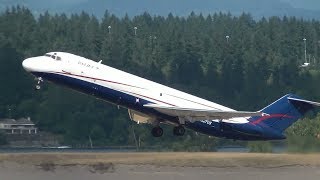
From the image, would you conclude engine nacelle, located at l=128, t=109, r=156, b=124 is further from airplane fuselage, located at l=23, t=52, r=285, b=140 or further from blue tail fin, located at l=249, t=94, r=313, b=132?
blue tail fin, located at l=249, t=94, r=313, b=132

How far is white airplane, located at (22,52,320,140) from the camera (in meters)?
70.1

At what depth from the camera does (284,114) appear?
2874 inches

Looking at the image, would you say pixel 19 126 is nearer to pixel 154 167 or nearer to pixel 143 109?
pixel 143 109

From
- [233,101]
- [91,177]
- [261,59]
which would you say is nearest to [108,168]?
[91,177]

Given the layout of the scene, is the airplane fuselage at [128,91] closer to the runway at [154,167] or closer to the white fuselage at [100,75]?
the white fuselage at [100,75]

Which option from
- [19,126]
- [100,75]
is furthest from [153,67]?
[100,75]

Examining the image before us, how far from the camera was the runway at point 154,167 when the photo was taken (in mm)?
52062

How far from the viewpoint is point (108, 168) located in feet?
174

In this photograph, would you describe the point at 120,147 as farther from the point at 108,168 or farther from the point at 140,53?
the point at 140,53

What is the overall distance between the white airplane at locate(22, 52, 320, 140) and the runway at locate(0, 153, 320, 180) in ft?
42.4

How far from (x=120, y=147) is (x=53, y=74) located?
21.8 metres

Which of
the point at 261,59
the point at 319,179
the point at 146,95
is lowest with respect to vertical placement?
the point at 319,179

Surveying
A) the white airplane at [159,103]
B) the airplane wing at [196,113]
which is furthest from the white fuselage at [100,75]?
the airplane wing at [196,113]

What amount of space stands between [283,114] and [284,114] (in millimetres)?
83
